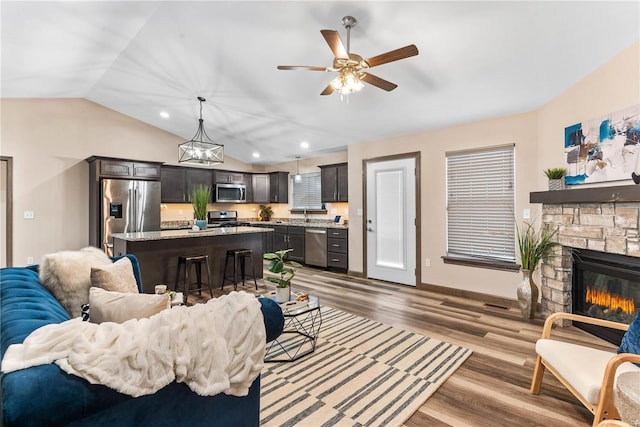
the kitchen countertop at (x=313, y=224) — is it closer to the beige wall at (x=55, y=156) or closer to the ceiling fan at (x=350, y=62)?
the beige wall at (x=55, y=156)

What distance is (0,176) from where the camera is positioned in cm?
493

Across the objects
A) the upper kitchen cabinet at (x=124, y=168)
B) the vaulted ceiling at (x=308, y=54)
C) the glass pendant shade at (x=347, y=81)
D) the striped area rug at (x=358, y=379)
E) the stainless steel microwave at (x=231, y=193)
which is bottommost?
the striped area rug at (x=358, y=379)

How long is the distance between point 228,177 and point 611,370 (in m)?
7.44

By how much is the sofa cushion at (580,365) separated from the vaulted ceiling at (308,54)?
2473 millimetres

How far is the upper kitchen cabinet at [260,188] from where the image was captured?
8109 mm

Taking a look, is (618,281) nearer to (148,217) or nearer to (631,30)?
(631,30)

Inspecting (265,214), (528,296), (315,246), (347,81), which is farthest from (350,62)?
(265,214)

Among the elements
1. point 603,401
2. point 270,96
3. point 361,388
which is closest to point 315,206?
point 270,96

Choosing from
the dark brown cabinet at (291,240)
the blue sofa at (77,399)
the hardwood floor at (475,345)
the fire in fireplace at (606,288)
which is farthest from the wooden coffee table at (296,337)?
the dark brown cabinet at (291,240)

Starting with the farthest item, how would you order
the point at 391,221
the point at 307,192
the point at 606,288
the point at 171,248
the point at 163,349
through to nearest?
1. the point at 307,192
2. the point at 391,221
3. the point at 171,248
4. the point at 606,288
5. the point at 163,349

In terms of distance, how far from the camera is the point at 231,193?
25.0ft

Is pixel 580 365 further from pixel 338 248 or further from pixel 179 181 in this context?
pixel 179 181

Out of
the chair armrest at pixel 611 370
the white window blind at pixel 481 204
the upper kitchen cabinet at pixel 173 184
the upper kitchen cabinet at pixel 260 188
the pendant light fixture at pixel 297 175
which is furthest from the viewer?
the upper kitchen cabinet at pixel 260 188

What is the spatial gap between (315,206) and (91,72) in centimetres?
477
